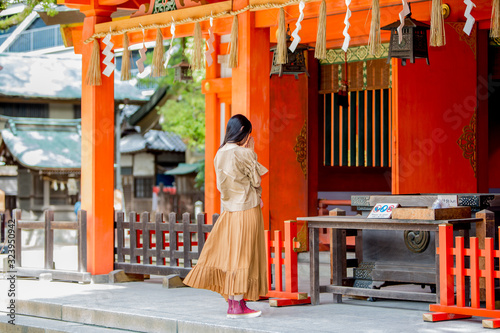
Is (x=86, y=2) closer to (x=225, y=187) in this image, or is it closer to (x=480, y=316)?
(x=225, y=187)

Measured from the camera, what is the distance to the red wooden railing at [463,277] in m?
6.52

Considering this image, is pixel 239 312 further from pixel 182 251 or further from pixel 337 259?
pixel 182 251

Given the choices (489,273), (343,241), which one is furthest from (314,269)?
(489,273)

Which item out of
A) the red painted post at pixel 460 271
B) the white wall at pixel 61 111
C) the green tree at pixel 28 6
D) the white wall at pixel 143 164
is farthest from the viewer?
the white wall at pixel 143 164

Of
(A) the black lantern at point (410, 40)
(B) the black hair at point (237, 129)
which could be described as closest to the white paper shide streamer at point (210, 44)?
(B) the black hair at point (237, 129)

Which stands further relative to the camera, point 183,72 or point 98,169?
point 183,72

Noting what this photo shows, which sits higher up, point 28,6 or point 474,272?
point 28,6

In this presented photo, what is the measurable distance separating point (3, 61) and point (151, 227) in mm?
21050

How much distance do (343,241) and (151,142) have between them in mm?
26681

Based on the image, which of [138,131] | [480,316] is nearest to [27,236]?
[138,131]

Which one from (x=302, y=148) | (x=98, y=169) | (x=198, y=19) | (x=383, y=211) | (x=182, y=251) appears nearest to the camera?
(x=383, y=211)

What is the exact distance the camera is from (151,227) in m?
9.88

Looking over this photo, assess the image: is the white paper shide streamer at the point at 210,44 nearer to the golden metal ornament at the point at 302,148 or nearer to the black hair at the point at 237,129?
the black hair at the point at 237,129

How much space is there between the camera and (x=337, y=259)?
817 centimetres
